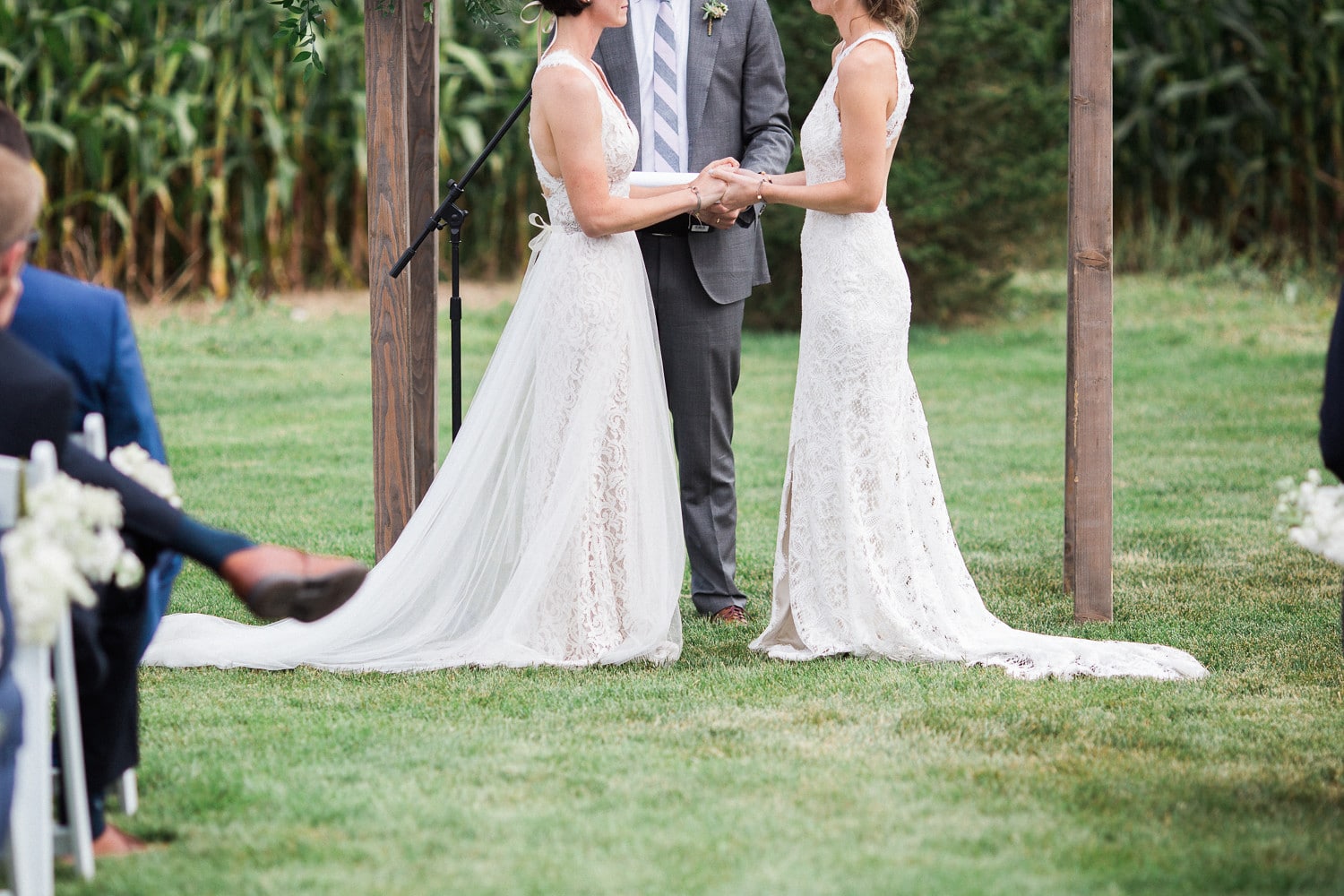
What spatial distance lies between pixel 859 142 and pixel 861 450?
84 cm

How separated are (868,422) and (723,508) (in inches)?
28.9

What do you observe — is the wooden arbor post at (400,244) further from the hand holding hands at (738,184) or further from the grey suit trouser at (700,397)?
the hand holding hands at (738,184)

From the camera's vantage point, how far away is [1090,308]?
4758 mm

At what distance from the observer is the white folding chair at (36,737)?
249cm

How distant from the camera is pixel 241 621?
4.82m

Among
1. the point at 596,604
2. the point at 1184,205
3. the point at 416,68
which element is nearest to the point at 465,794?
the point at 596,604

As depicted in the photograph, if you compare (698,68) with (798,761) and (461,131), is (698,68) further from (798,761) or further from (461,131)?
(461,131)

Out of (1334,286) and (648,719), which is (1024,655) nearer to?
(648,719)

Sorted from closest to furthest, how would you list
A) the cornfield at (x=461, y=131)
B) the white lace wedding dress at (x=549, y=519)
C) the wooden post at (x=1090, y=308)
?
the white lace wedding dress at (x=549, y=519)
the wooden post at (x=1090, y=308)
the cornfield at (x=461, y=131)

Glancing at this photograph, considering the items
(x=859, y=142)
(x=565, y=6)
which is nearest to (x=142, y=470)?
(x=565, y=6)

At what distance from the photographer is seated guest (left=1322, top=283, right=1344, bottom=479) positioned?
113 inches

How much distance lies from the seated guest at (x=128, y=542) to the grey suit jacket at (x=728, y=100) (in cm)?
224

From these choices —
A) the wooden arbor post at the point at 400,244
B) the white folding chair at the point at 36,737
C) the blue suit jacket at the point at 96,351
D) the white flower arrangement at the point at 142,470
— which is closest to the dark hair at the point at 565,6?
the wooden arbor post at the point at 400,244

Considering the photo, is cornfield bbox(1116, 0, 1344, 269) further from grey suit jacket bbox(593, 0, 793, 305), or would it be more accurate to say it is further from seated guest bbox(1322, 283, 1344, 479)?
seated guest bbox(1322, 283, 1344, 479)
